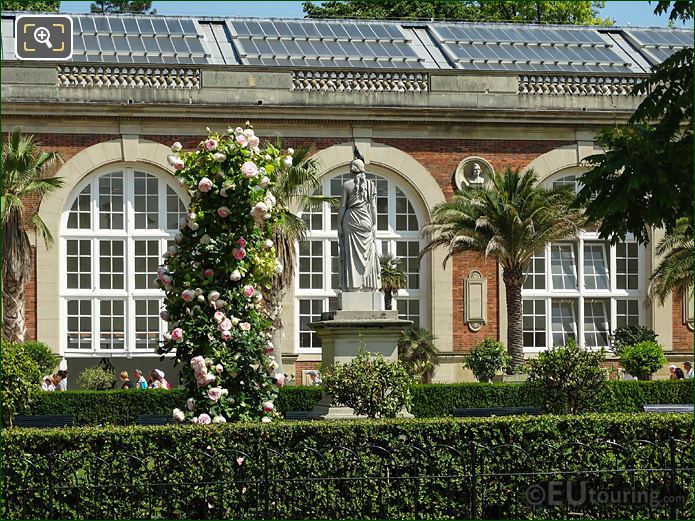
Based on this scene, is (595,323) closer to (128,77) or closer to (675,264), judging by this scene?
(675,264)

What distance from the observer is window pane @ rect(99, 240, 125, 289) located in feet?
116

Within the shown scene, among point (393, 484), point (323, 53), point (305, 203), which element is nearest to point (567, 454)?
point (393, 484)

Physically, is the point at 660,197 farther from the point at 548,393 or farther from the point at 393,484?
the point at 548,393

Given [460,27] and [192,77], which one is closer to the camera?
[192,77]

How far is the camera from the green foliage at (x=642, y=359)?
109 feet

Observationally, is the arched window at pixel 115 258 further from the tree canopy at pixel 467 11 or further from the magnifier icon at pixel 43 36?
the tree canopy at pixel 467 11

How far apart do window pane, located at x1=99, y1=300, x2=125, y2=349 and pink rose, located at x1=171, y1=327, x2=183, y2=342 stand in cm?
1888

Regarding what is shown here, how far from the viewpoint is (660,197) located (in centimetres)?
1300

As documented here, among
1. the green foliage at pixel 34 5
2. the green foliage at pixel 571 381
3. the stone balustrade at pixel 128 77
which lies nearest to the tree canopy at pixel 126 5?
the green foliage at pixel 34 5

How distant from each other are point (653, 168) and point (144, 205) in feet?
78.8

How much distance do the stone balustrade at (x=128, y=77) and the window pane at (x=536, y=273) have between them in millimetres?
10350

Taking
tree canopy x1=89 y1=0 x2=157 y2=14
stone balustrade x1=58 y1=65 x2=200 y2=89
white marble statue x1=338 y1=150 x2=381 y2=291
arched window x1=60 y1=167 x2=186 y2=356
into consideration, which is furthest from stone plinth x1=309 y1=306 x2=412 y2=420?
tree canopy x1=89 y1=0 x2=157 y2=14

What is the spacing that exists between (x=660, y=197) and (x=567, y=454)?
115 inches

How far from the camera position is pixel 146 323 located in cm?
3541
